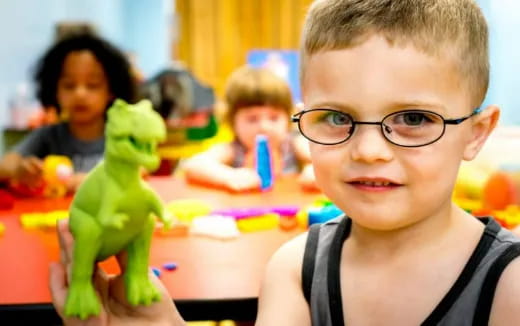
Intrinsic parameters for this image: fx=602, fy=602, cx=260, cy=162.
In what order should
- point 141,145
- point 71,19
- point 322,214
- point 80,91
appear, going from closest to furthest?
1. point 141,145
2. point 322,214
3. point 80,91
4. point 71,19

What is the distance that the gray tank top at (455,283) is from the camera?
0.65 meters

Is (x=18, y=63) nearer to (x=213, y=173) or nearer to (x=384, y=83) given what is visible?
(x=213, y=173)

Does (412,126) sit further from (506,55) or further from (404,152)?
(506,55)

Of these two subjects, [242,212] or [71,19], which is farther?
[71,19]

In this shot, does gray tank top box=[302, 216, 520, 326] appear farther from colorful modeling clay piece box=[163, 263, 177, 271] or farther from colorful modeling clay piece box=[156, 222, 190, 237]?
colorful modeling clay piece box=[156, 222, 190, 237]

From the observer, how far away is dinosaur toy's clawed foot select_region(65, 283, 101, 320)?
0.60 m

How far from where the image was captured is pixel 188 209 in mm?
1218

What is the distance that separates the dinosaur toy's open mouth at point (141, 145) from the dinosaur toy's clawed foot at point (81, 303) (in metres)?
0.15

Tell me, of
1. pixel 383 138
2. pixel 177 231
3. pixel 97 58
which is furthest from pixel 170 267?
pixel 97 58

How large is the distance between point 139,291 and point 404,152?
1.03 ft

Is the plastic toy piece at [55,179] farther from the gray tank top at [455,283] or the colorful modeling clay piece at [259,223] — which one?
the gray tank top at [455,283]

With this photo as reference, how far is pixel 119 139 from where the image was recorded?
1.92ft

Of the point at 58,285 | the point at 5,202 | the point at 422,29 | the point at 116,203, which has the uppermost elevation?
the point at 422,29

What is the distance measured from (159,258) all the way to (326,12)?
47cm
